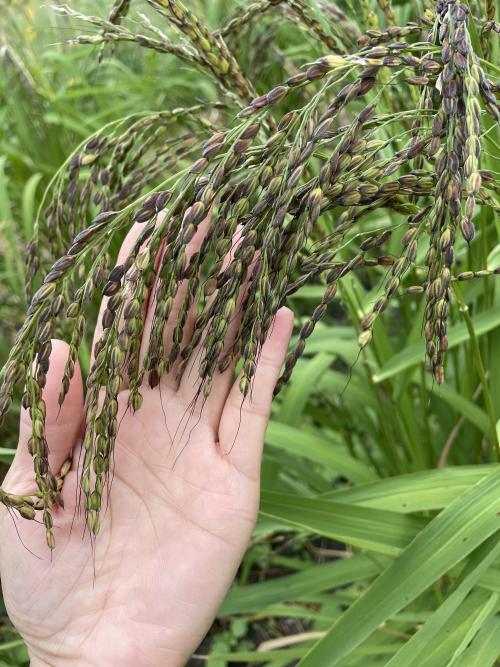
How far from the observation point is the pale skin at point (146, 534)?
54.1 inches

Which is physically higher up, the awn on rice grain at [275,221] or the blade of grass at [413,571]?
the awn on rice grain at [275,221]

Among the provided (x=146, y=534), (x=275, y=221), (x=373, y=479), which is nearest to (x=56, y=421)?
(x=146, y=534)

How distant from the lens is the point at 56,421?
1377 millimetres

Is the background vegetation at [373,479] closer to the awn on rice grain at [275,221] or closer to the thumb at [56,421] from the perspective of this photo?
the thumb at [56,421]

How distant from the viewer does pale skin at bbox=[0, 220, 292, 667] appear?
1.37 m

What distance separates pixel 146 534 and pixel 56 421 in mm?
297

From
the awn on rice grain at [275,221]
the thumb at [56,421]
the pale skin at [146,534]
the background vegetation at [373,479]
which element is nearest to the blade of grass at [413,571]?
the background vegetation at [373,479]

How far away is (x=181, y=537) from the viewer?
4.66ft

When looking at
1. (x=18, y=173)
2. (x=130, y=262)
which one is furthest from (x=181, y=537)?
(x=18, y=173)

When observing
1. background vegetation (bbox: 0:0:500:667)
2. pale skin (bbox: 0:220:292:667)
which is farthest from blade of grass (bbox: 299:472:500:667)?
pale skin (bbox: 0:220:292:667)

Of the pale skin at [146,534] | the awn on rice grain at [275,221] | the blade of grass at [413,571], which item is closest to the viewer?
the awn on rice grain at [275,221]

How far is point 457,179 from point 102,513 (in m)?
0.99

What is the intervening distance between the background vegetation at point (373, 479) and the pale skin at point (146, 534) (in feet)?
0.37

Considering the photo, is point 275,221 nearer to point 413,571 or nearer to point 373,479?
point 413,571
